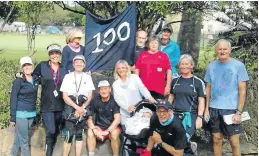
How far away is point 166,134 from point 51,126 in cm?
180

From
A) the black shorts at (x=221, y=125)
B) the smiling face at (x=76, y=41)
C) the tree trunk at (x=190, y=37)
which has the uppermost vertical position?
the tree trunk at (x=190, y=37)

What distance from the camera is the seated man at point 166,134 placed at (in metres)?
5.35

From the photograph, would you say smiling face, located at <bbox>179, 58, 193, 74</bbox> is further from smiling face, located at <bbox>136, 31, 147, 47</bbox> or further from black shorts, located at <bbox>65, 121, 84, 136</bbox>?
black shorts, located at <bbox>65, 121, 84, 136</bbox>

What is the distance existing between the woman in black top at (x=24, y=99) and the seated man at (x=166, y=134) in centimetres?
183

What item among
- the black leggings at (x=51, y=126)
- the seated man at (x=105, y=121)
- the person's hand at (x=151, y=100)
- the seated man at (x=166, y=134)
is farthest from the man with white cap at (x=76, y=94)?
the seated man at (x=166, y=134)

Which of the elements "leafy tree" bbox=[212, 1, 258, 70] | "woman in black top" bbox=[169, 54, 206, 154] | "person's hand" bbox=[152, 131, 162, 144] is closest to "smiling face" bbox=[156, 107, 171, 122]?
"person's hand" bbox=[152, 131, 162, 144]

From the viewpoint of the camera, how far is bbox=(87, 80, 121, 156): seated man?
6.29m

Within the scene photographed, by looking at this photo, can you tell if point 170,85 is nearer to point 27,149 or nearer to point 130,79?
point 130,79

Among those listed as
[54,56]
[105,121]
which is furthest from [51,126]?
[54,56]

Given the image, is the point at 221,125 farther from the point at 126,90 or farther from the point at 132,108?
the point at 126,90

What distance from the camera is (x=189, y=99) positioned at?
6059 millimetres

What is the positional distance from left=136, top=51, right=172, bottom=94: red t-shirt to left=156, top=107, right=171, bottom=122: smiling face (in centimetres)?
132

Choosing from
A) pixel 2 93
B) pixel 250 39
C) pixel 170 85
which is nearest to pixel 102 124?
pixel 170 85

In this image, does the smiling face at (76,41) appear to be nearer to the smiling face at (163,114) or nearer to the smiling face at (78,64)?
the smiling face at (78,64)
